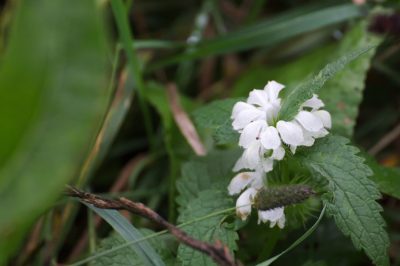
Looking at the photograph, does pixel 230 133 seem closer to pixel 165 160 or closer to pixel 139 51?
pixel 165 160

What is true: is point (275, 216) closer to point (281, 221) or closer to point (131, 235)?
point (281, 221)

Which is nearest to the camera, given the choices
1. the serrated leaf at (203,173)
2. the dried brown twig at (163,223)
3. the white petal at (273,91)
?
the dried brown twig at (163,223)

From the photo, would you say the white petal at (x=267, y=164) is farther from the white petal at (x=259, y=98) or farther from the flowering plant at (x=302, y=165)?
the white petal at (x=259, y=98)

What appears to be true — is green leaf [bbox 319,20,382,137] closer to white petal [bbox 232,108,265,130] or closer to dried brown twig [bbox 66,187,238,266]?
white petal [bbox 232,108,265,130]

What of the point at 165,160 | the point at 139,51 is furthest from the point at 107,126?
the point at 139,51

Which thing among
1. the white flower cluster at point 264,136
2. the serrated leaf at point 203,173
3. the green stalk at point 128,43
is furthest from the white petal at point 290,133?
the green stalk at point 128,43
